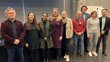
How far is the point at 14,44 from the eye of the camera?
13.8 ft

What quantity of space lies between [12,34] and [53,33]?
4.07 ft

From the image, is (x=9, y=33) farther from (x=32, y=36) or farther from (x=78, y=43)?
(x=78, y=43)

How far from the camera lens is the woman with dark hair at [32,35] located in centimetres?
470

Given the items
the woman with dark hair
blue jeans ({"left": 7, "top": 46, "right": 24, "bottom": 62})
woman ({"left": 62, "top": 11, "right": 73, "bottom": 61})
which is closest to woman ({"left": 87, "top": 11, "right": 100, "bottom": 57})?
woman ({"left": 62, "top": 11, "right": 73, "bottom": 61})

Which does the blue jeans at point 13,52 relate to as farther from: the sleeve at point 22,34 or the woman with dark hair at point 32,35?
the woman with dark hair at point 32,35

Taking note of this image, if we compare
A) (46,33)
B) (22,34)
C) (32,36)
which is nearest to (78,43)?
(46,33)

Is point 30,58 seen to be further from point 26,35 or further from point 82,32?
point 82,32

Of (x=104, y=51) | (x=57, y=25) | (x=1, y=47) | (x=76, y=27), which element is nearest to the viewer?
(x=1, y=47)

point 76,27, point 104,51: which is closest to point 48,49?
point 76,27

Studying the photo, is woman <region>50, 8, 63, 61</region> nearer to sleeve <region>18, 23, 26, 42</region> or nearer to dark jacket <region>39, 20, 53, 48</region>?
dark jacket <region>39, 20, 53, 48</region>

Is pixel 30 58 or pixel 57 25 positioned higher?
pixel 57 25

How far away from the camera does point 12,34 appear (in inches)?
165

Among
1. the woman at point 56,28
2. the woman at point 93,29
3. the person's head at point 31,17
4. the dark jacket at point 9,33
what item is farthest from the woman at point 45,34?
the woman at point 93,29

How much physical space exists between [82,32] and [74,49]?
1.74ft
